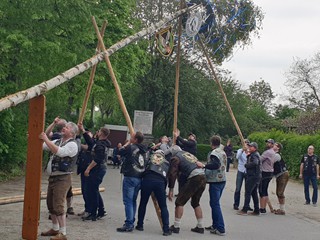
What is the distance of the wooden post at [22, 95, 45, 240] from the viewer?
892 centimetres

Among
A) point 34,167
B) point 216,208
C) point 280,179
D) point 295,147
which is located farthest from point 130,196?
point 295,147

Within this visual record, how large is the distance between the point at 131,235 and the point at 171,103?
3679 centimetres

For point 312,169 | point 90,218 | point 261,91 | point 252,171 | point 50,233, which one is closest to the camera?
point 50,233

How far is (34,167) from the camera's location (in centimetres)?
895

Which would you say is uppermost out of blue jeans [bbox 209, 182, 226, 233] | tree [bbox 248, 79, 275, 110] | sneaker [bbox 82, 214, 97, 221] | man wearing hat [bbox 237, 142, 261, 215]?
tree [bbox 248, 79, 275, 110]

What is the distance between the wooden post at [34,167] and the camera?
29.3 feet

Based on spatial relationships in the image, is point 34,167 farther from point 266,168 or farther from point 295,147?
point 295,147

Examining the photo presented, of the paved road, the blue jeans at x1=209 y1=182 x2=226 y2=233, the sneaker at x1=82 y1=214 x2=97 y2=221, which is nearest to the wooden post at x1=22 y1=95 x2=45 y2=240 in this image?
the paved road

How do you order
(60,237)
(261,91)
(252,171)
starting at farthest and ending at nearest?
(261,91) → (252,171) → (60,237)

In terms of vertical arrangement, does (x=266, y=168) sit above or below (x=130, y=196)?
above

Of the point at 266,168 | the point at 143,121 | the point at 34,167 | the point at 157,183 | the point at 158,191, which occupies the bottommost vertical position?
the point at 158,191

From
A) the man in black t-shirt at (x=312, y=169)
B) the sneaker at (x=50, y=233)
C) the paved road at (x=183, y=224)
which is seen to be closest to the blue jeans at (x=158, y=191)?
the paved road at (x=183, y=224)

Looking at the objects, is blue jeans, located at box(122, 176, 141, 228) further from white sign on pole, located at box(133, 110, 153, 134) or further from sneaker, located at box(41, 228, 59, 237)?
white sign on pole, located at box(133, 110, 153, 134)

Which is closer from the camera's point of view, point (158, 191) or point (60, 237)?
point (60, 237)
